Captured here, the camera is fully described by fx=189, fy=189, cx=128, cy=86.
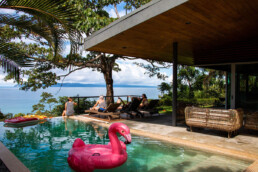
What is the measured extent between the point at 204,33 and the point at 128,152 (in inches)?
174

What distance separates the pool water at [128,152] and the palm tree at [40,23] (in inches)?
81.5

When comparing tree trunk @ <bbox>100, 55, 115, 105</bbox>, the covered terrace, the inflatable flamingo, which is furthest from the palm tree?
tree trunk @ <bbox>100, 55, 115, 105</bbox>

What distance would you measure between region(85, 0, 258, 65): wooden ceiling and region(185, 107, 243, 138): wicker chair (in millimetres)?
2412

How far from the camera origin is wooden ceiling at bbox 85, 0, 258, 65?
4203mm

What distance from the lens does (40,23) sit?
4.29m

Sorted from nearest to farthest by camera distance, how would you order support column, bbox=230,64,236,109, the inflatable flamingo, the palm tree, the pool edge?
the pool edge < the inflatable flamingo < the palm tree < support column, bbox=230,64,236,109

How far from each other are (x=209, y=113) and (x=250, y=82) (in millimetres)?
4543

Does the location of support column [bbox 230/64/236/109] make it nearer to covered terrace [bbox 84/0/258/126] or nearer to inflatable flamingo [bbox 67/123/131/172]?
covered terrace [bbox 84/0/258/126]

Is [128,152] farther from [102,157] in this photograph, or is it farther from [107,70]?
[107,70]

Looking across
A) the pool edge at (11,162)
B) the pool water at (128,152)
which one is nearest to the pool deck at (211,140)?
the pool water at (128,152)

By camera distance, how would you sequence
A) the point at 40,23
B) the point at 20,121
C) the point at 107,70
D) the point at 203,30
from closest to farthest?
1. the point at 40,23
2. the point at 203,30
3. the point at 20,121
4. the point at 107,70

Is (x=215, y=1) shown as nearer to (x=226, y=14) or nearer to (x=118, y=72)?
(x=226, y=14)

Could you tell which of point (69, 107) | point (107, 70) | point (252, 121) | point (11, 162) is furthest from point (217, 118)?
point (107, 70)

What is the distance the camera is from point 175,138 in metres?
5.24
